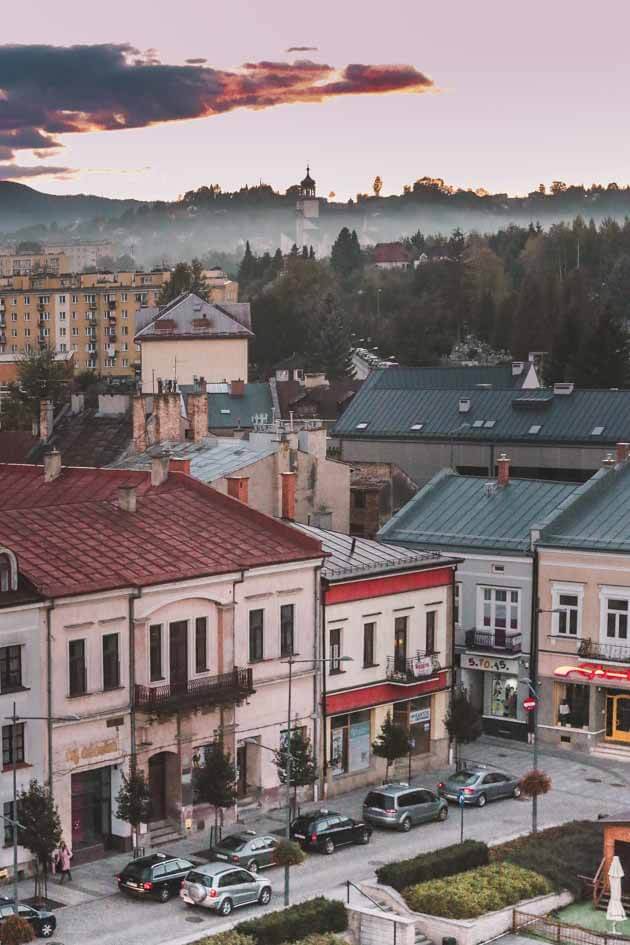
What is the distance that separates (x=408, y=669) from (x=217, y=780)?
11.9 meters

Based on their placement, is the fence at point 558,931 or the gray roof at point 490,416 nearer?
the fence at point 558,931

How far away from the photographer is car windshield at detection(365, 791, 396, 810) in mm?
54906

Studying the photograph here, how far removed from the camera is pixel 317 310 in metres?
193

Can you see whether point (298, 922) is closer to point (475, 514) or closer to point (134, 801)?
point (134, 801)

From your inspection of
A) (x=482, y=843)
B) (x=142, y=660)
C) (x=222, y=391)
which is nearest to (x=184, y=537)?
(x=142, y=660)

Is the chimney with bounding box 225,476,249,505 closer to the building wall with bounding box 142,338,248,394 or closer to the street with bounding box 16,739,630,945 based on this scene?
the street with bounding box 16,739,630,945

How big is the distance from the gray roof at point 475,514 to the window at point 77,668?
23.3 metres

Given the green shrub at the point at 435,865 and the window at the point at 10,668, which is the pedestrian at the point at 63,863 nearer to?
the window at the point at 10,668

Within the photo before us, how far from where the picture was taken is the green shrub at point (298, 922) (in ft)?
141

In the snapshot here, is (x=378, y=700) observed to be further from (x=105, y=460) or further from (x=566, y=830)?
(x=105, y=460)

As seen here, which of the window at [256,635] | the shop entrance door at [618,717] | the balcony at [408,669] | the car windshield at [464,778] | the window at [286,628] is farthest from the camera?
the shop entrance door at [618,717]

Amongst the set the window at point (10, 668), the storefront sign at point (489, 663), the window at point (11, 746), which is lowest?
the storefront sign at point (489, 663)

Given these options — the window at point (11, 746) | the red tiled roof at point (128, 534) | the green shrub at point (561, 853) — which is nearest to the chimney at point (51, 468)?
the red tiled roof at point (128, 534)

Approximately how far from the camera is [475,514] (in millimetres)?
71562
